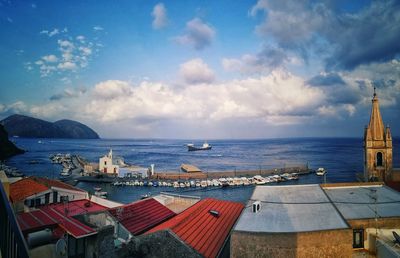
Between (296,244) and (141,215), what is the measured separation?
354 inches

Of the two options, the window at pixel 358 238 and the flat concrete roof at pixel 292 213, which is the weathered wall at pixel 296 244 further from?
the window at pixel 358 238

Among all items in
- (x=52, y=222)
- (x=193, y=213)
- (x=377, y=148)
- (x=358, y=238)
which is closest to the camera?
(x=358, y=238)

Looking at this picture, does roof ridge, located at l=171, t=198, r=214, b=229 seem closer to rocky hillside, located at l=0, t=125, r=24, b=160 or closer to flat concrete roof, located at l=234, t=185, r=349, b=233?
flat concrete roof, located at l=234, t=185, r=349, b=233

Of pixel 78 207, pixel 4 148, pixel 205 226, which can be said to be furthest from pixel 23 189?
pixel 4 148

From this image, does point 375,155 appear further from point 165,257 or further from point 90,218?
point 90,218

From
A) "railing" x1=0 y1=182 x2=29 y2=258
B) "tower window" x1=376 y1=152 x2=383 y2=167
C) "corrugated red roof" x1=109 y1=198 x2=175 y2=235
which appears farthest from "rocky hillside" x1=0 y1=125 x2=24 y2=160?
"railing" x1=0 y1=182 x2=29 y2=258

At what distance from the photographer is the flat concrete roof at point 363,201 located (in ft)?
42.1

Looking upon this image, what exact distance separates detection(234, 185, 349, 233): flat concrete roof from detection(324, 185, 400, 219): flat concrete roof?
2.37 ft

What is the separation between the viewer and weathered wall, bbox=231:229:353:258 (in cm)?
1061

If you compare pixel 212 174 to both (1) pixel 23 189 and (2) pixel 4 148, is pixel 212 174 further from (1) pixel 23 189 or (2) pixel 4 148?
(2) pixel 4 148

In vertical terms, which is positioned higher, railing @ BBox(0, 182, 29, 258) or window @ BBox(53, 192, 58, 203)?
railing @ BBox(0, 182, 29, 258)

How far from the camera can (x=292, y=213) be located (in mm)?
12852

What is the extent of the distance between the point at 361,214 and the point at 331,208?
4.20 feet

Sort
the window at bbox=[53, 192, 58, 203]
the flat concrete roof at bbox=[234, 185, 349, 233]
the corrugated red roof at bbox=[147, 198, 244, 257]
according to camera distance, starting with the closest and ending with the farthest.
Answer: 1. the flat concrete roof at bbox=[234, 185, 349, 233]
2. the corrugated red roof at bbox=[147, 198, 244, 257]
3. the window at bbox=[53, 192, 58, 203]
